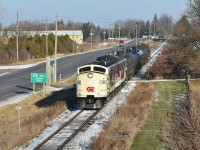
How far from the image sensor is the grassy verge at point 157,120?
55.6 feet

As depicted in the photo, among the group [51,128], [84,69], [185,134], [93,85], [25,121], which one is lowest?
[25,121]

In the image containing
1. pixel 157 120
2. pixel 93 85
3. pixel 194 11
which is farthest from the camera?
pixel 194 11

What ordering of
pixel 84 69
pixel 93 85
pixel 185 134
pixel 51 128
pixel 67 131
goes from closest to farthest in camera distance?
pixel 185 134 < pixel 67 131 < pixel 51 128 < pixel 93 85 < pixel 84 69

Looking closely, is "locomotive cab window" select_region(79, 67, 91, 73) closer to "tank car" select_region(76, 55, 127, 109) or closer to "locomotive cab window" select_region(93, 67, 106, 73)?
"tank car" select_region(76, 55, 127, 109)

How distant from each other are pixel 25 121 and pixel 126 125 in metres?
7.05

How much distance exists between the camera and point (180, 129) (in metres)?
16.4

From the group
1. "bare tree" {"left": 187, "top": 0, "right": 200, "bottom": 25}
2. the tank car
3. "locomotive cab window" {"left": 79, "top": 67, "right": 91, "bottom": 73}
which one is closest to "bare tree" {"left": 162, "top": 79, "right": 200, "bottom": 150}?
the tank car

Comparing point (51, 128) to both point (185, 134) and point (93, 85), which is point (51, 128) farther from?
point (185, 134)

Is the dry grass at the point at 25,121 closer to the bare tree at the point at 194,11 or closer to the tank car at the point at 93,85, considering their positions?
the tank car at the point at 93,85

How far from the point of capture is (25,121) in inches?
952

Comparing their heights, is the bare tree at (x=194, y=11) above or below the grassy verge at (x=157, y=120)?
above

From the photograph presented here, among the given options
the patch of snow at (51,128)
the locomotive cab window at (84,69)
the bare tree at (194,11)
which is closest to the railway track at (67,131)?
the patch of snow at (51,128)

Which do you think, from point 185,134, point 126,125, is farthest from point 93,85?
point 185,134

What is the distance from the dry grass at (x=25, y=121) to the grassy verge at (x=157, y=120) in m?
4.97
